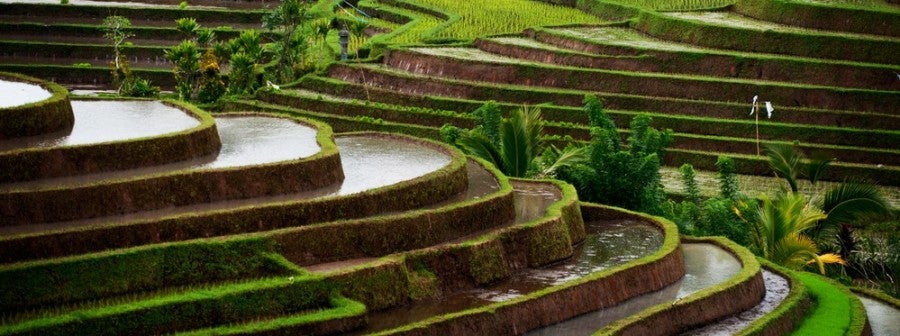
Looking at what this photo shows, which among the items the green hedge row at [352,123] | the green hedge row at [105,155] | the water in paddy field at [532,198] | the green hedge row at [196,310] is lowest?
the green hedge row at [352,123]

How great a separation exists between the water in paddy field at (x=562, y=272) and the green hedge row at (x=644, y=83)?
9.15 m

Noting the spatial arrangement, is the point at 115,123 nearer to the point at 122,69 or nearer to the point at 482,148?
the point at 482,148

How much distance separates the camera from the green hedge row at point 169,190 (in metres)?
15.5

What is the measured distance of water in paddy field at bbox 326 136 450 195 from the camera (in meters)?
18.4

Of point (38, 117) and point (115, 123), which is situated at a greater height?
point (38, 117)

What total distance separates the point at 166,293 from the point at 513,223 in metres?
4.67

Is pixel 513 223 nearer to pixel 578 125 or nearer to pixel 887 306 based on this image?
pixel 887 306

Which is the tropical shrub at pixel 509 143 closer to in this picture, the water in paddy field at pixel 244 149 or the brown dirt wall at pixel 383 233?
the water in paddy field at pixel 244 149

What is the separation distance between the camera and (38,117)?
18078 mm

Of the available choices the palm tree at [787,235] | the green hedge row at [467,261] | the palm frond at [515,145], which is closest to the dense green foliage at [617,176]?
the palm frond at [515,145]

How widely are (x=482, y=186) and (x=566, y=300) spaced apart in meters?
3.51

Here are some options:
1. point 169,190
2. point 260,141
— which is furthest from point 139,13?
point 169,190

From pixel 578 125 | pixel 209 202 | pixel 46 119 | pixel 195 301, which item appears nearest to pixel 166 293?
pixel 195 301

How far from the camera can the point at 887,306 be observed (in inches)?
712
